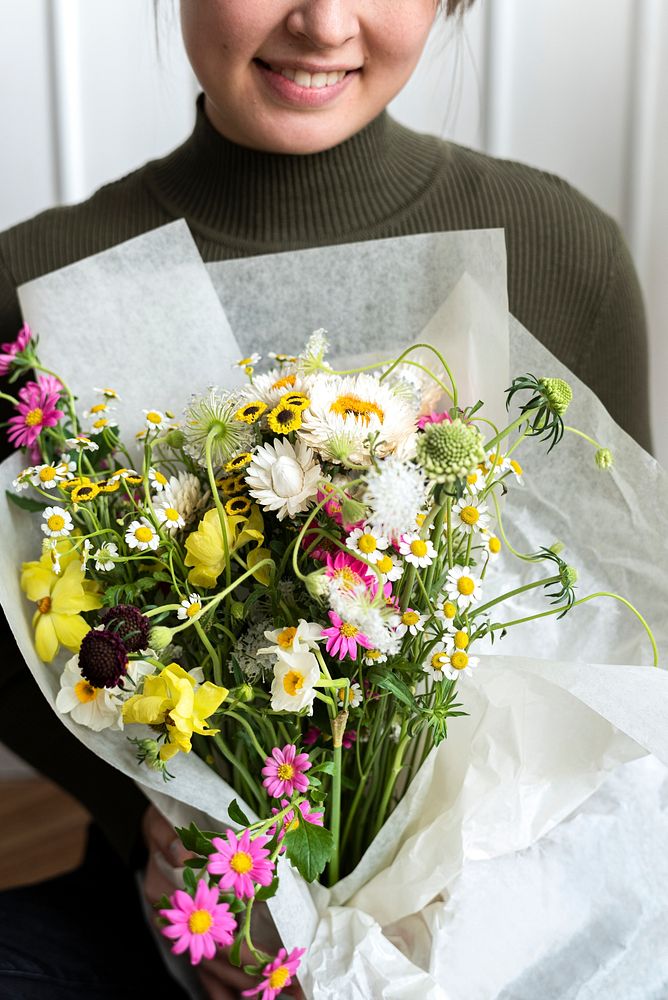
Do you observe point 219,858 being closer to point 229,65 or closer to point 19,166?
point 229,65

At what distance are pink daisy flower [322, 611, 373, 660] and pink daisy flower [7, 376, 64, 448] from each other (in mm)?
272

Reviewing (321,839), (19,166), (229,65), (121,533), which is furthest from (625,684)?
(19,166)

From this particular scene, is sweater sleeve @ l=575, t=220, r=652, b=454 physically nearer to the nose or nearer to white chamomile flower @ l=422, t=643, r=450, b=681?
the nose

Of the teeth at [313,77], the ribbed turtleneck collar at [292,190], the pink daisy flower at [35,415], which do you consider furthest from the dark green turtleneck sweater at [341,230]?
the pink daisy flower at [35,415]

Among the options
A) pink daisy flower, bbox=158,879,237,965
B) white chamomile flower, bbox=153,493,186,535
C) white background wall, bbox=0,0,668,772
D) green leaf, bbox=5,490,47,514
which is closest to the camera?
pink daisy flower, bbox=158,879,237,965

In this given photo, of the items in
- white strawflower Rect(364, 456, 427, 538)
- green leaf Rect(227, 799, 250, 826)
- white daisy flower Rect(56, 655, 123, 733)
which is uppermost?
white strawflower Rect(364, 456, 427, 538)

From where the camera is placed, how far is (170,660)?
0.65 meters

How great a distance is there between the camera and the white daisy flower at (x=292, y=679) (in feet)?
1.81

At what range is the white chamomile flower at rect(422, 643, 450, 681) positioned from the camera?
57 cm

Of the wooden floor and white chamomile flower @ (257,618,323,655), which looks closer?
white chamomile flower @ (257,618,323,655)

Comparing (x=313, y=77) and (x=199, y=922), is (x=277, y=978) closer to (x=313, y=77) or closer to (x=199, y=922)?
A: (x=199, y=922)

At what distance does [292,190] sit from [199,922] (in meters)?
0.76

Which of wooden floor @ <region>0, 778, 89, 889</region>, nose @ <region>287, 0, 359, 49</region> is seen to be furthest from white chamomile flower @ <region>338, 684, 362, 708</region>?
wooden floor @ <region>0, 778, 89, 889</region>

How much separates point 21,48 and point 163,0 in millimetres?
272
